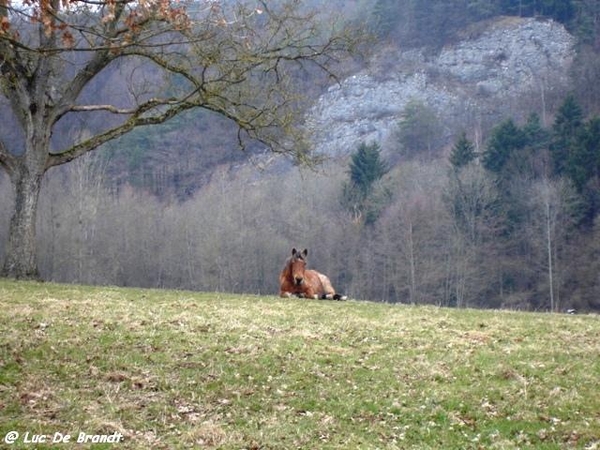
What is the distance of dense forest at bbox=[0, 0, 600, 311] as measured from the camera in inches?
2323

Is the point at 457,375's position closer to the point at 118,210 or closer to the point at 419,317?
the point at 419,317

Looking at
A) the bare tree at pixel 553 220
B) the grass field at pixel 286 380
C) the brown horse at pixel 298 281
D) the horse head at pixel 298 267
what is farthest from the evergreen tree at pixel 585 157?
the grass field at pixel 286 380

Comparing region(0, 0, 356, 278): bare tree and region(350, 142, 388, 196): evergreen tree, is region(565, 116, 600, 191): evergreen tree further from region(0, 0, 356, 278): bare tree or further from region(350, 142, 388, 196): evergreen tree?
region(0, 0, 356, 278): bare tree

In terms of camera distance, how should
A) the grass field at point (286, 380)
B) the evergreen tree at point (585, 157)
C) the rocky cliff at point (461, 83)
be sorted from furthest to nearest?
the rocky cliff at point (461, 83), the evergreen tree at point (585, 157), the grass field at point (286, 380)

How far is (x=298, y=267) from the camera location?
20.3 metres

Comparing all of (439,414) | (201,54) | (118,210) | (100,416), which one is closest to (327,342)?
(439,414)

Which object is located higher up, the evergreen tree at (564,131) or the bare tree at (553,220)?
the evergreen tree at (564,131)

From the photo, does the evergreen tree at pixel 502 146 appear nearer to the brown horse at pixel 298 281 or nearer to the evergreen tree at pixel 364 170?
the evergreen tree at pixel 364 170

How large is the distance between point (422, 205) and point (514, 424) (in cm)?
5761

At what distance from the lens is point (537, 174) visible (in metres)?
65.9

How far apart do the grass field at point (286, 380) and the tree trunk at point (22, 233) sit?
6.13m

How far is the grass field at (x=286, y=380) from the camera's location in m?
7.94

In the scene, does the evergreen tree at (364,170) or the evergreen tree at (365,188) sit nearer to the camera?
the evergreen tree at (365,188)

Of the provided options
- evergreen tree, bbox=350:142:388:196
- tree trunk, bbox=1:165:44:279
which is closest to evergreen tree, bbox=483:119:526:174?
evergreen tree, bbox=350:142:388:196
